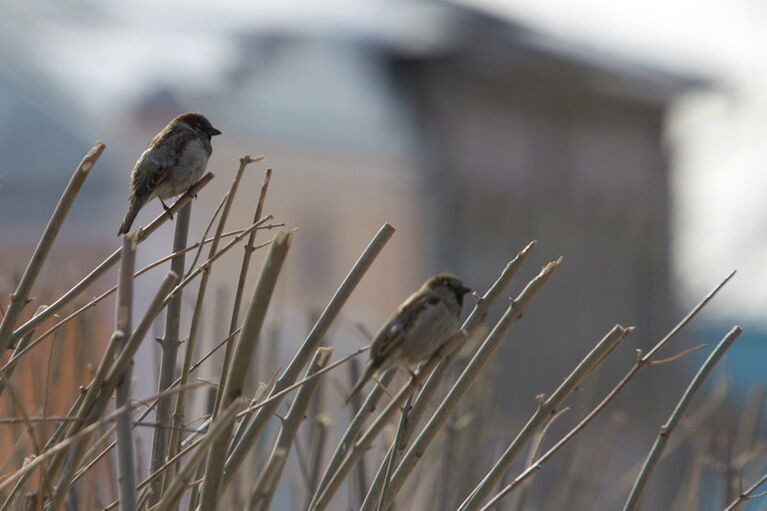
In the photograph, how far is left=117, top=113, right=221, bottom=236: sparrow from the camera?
344 centimetres

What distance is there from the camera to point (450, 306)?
7.20 feet

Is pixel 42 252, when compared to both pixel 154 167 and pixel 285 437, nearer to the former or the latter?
pixel 285 437

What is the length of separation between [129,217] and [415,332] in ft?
4.24

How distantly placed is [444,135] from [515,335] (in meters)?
3.57

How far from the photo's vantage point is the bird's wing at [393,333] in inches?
81.9

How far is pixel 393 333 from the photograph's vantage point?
82.4 inches

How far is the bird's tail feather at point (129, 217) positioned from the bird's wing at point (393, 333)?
967mm

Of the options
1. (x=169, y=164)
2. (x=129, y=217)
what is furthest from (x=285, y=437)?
(x=169, y=164)

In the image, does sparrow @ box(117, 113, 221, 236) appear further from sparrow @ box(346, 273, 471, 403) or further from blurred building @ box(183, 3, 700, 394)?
blurred building @ box(183, 3, 700, 394)

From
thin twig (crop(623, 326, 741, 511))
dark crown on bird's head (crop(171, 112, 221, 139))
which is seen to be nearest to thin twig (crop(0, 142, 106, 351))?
thin twig (crop(623, 326, 741, 511))

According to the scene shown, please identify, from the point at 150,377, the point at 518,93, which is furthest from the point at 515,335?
the point at 150,377

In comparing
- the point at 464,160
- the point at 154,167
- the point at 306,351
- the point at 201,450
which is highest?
the point at 464,160

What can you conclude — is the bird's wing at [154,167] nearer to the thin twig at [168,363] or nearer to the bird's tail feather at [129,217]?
the bird's tail feather at [129,217]

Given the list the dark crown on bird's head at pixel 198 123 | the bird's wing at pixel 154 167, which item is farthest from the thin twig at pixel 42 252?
the dark crown on bird's head at pixel 198 123
